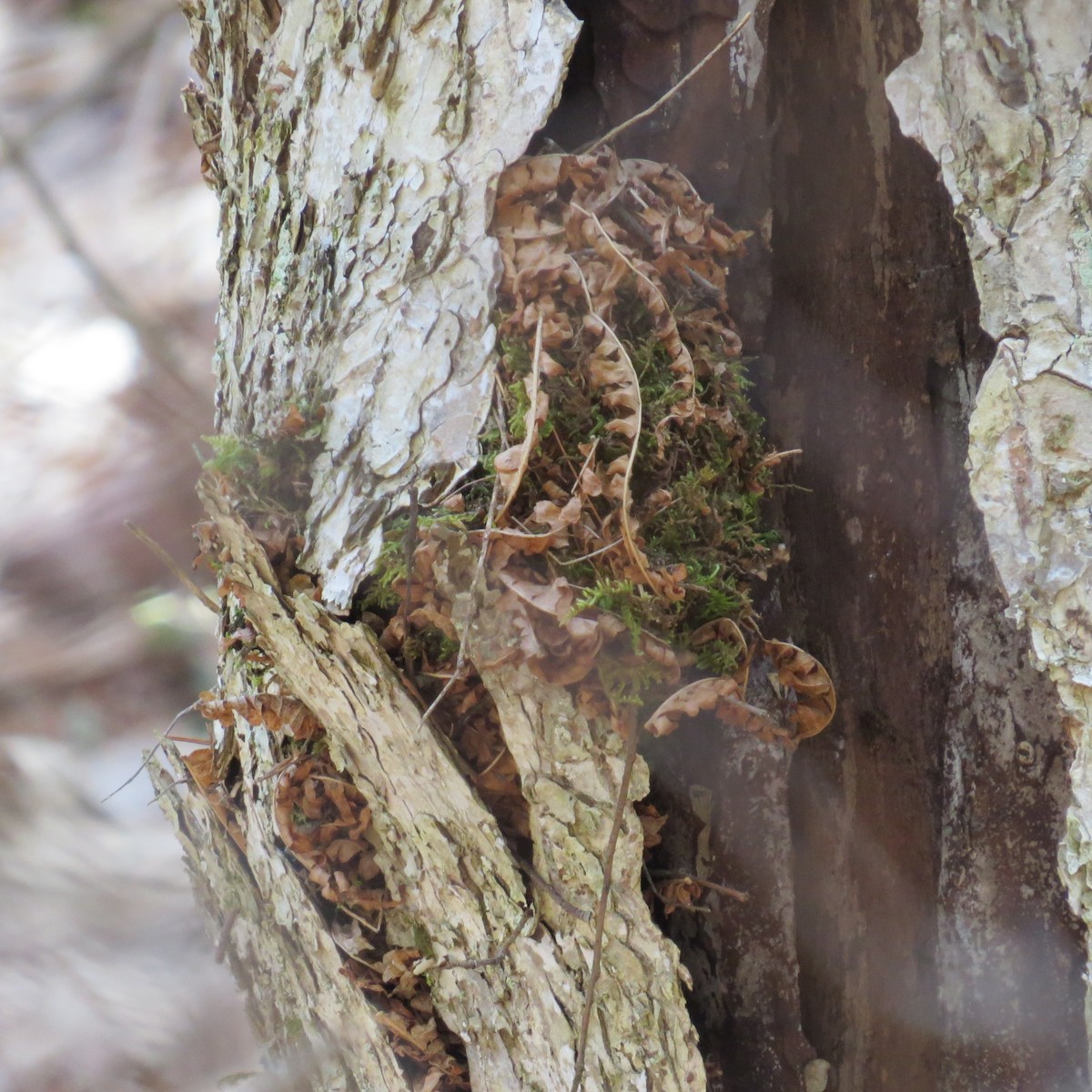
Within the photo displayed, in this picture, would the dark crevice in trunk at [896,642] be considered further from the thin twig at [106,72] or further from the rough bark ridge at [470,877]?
the thin twig at [106,72]

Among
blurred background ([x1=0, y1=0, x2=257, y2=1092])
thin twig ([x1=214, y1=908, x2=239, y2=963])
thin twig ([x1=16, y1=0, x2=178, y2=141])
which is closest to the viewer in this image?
thin twig ([x1=214, y1=908, x2=239, y2=963])

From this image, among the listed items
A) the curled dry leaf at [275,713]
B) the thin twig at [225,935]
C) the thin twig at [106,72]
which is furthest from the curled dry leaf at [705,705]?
the thin twig at [106,72]

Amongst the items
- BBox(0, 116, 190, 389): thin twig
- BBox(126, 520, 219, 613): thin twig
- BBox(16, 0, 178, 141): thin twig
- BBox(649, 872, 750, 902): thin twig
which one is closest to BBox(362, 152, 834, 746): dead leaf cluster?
BBox(649, 872, 750, 902): thin twig

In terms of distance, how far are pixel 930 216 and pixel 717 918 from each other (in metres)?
0.76

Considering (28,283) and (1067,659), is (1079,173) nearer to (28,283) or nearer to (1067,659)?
(1067,659)

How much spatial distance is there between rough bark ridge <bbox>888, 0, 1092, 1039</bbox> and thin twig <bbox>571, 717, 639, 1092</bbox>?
0.35 m

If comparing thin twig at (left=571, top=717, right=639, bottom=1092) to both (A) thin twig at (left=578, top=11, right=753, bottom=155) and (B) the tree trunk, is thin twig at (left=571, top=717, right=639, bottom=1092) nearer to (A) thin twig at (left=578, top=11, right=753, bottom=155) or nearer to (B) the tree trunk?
(B) the tree trunk

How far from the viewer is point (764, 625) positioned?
3.13ft

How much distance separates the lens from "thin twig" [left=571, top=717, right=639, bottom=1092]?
0.80 metres

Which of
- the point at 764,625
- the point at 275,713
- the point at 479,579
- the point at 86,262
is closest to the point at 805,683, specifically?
the point at 764,625

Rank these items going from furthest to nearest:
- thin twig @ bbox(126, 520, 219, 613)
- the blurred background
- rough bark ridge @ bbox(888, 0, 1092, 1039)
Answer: the blurred background
thin twig @ bbox(126, 520, 219, 613)
rough bark ridge @ bbox(888, 0, 1092, 1039)

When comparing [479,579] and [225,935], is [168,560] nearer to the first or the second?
[479,579]

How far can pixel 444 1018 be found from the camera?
3.28 ft

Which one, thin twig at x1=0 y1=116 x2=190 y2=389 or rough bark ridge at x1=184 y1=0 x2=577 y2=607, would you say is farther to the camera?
thin twig at x1=0 y1=116 x2=190 y2=389
